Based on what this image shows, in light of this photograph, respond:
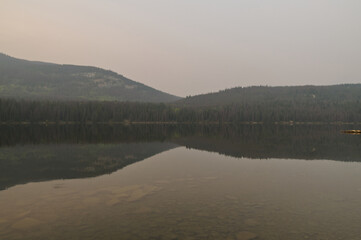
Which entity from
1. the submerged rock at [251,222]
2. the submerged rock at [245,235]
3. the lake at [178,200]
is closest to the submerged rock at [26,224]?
the lake at [178,200]

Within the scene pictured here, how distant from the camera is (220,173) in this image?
96.0 ft

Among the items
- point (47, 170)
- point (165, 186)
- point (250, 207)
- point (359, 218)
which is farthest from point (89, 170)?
point (359, 218)

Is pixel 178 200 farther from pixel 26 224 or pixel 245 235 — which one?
pixel 26 224

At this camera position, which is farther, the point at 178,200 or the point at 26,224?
the point at 178,200

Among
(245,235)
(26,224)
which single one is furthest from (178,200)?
(26,224)

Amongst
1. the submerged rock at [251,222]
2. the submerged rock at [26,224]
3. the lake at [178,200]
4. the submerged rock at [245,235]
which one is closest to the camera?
the submerged rock at [245,235]

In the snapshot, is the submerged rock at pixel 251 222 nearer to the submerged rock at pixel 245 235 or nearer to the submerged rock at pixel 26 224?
the submerged rock at pixel 245 235

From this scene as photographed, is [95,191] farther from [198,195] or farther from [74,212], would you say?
[198,195]

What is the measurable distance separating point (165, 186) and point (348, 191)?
15.6 meters

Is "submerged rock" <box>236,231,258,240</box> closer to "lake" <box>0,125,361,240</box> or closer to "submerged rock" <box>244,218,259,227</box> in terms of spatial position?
"lake" <box>0,125,361,240</box>

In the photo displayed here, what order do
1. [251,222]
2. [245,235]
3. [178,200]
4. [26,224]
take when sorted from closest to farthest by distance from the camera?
[245,235], [26,224], [251,222], [178,200]

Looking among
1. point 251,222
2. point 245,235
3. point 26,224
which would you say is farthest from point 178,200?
point 26,224

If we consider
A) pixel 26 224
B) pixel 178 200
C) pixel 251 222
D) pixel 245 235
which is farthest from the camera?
pixel 178 200

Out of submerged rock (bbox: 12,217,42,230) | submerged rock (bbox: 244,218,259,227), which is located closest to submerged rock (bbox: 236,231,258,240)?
submerged rock (bbox: 244,218,259,227)
